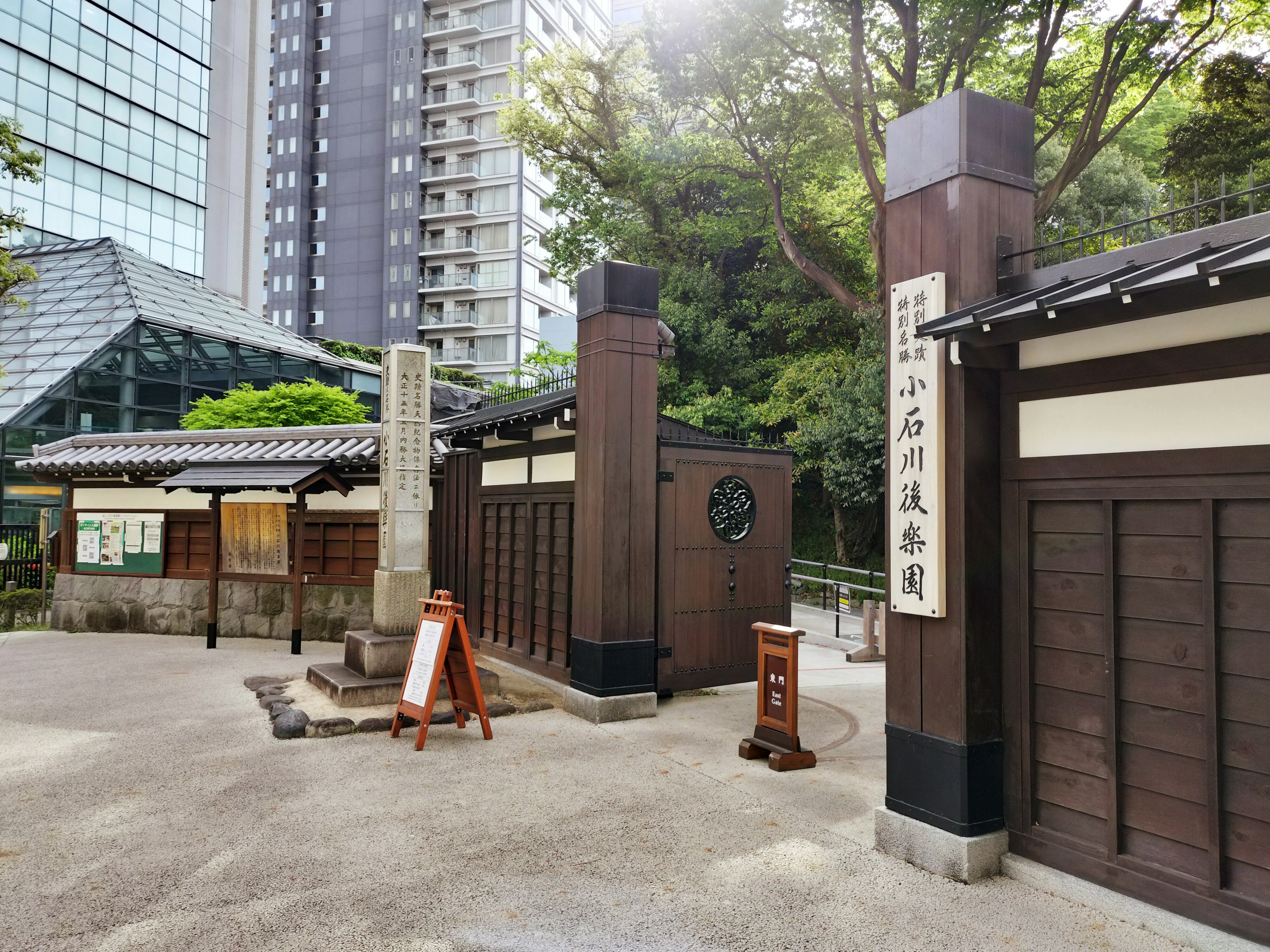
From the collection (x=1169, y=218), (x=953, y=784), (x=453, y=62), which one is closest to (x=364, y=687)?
(x=953, y=784)

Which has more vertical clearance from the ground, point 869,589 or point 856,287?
Answer: point 856,287

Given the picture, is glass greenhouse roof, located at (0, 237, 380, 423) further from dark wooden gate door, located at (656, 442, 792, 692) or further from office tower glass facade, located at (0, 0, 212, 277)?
dark wooden gate door, located at (656, 442, 792, 692)

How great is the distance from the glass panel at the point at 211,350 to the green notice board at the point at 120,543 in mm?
10315

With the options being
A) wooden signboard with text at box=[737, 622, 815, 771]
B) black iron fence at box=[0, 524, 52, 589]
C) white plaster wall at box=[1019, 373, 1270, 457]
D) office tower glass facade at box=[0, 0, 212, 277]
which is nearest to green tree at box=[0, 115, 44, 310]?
black iron fence at box=[0, 524, 52, 589]

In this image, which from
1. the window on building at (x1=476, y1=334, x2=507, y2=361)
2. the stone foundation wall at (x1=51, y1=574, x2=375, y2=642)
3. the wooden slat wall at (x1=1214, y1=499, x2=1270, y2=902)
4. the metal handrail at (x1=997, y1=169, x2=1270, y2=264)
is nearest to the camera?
the metal handrail at (x1=997, y1=169, x2=1270, y2=264)

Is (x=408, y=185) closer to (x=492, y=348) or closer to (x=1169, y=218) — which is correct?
(x=492, y=348)

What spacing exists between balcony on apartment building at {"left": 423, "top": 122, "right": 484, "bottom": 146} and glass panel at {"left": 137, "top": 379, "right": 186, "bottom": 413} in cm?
3434

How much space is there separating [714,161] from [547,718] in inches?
762

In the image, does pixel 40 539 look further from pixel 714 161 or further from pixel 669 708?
pixel 714 161

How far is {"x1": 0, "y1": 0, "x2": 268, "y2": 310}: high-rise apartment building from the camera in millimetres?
28703

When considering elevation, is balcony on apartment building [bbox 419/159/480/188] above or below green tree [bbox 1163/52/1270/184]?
above

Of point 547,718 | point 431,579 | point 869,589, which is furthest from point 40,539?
point 869,589

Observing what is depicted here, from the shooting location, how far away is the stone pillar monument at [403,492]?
28.9ft

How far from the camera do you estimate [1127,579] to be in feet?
13.8
